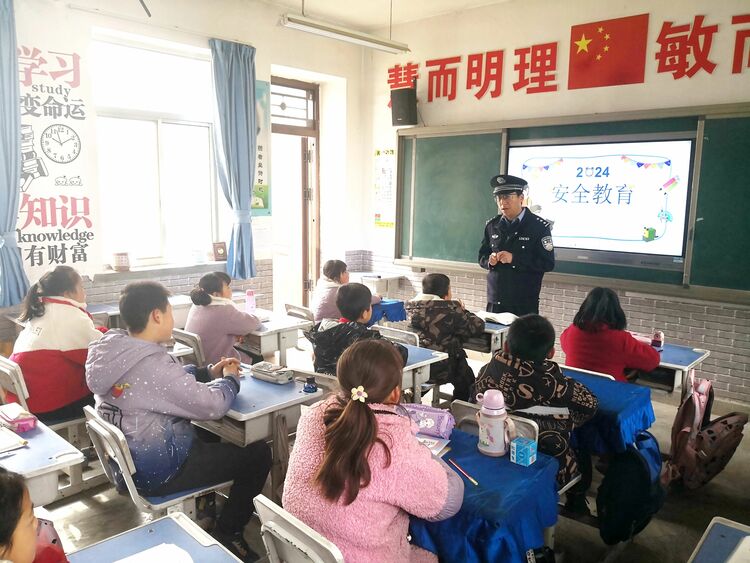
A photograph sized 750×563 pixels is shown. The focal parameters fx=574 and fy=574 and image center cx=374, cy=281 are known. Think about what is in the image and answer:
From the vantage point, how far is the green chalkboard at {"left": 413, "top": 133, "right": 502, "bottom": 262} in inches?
225

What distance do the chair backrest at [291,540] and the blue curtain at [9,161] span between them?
3.66 m

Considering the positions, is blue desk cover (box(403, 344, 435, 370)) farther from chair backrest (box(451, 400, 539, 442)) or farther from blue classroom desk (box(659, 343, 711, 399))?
blue classroom desk (box(659, 343, 711, 399))

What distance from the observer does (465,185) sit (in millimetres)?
5891

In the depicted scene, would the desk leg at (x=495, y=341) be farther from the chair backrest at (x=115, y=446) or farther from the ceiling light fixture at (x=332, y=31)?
the ceiling light fixture at (x=332, y=31)

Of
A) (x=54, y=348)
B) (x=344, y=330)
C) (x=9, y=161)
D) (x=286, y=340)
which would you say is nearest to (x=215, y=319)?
(x=286, y=340)

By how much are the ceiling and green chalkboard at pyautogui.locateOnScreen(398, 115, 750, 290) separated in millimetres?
1252

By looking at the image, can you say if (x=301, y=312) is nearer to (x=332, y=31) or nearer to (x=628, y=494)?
(x=332, y=31)

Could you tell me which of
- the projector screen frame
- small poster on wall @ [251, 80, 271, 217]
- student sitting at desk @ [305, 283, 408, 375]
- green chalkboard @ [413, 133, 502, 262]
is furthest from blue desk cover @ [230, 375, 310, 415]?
green chalkboard @ [413, 133, 502, 262]

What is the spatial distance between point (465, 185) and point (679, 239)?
82.4 inches

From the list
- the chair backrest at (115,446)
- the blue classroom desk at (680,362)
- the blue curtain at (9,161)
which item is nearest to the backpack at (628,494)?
the blue classroom desk at (680,362)

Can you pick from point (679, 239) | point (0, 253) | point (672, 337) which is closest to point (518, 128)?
point (679, 239)

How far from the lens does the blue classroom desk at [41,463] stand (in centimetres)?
183

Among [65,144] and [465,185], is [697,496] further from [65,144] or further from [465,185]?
[65,144]

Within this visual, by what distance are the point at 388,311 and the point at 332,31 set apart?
2.38 m
